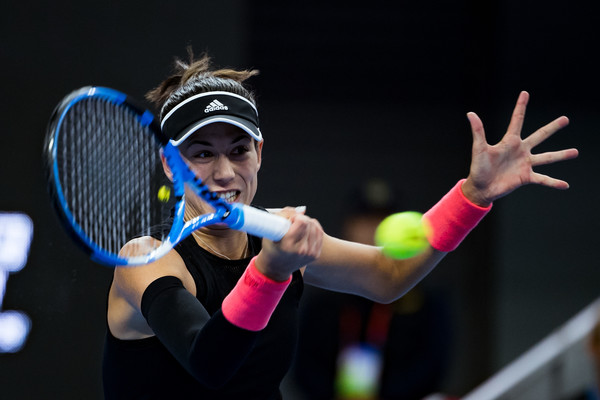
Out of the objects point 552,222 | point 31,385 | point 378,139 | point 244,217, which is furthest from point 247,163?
point 552,222

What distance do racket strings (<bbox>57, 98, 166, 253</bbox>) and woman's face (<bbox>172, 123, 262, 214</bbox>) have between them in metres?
0.09

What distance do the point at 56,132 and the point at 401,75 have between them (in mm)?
3417

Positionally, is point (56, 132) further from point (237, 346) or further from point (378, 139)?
point (378, 139)

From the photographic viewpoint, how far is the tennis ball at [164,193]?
1.83m

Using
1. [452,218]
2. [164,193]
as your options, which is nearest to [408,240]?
[452,218]

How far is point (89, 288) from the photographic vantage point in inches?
108

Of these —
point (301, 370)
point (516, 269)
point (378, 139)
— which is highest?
point (378, 139)

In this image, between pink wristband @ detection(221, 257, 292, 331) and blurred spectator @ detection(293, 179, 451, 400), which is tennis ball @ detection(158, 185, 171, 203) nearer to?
pink wristband @ detection(221, 257, 292, 331)

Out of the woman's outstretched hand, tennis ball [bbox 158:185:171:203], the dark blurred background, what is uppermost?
the dark blurred background

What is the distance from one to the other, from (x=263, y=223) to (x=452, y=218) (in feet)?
2.17

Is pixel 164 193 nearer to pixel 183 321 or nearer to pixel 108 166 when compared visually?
pixel 108 166

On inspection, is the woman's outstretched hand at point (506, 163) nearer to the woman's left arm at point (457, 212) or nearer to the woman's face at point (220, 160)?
the woman's left arm at point (457, 212)

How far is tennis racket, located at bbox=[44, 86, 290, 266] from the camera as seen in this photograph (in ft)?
4.78

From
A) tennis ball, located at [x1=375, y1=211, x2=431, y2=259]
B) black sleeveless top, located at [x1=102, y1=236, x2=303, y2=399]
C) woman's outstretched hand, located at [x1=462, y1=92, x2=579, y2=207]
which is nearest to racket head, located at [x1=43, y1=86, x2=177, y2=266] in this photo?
black sleeveless top, located at [x1=102, y1=236, x2=303, y2=399]
